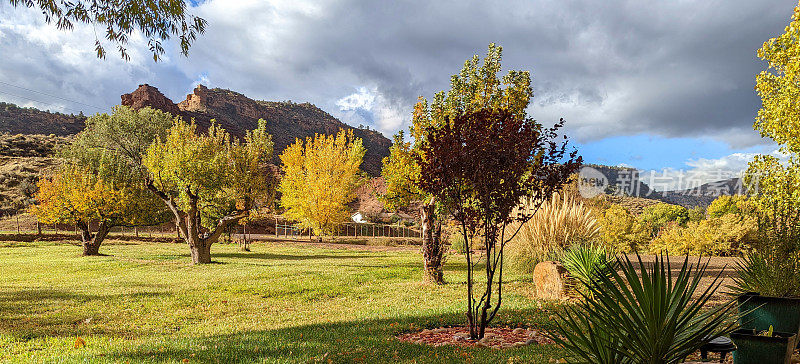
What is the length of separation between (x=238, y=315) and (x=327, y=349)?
158 inches

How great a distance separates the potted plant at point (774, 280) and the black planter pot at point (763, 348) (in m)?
1.42

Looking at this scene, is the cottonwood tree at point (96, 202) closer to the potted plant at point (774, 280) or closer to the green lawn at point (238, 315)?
the green lawn at point (238, 315)

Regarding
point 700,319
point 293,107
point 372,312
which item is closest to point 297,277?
point 372,312

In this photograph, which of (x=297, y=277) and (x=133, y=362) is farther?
(x=297, y=277)

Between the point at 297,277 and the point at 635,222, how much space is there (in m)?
21.5

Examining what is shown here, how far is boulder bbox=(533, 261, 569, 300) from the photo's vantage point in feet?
30.4

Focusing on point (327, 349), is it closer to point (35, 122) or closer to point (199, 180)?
point (199, 180)

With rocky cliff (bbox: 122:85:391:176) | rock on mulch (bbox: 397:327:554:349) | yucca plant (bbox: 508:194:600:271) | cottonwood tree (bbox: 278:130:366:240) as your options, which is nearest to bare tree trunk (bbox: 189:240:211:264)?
cottonwood tree (bbox: 278:130:366:240)

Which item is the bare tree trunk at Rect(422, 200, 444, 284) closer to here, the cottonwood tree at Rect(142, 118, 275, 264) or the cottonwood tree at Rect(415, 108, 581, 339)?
the cottonwood tree at Rect(415, 108, 581, 339)

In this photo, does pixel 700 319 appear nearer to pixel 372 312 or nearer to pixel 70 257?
pixel 372 312

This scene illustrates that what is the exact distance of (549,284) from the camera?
9578 millimetres

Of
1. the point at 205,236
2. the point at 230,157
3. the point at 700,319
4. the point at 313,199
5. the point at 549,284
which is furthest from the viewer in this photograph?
the point at 313,199

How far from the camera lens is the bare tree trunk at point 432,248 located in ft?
40.6

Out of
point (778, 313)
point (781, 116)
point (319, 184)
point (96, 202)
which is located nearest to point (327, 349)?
point (778, 313)
